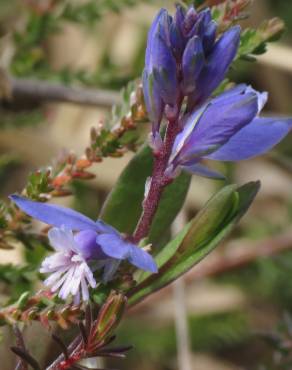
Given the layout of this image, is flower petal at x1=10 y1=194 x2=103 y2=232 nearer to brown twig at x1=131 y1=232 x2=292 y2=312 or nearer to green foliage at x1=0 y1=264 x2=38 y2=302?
green foliage at x1=0 y1=264 x2=38 y2=302

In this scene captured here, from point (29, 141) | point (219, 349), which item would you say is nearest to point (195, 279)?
point (219, 349)

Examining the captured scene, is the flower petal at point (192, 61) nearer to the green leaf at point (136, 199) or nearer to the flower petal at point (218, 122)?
the flower petal at point (218, 122)

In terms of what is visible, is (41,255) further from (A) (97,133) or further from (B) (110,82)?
(B) (110,82)

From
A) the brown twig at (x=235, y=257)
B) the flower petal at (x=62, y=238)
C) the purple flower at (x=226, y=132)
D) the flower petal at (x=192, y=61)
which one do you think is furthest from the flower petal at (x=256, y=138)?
the brown twig at (x=235, y=257)

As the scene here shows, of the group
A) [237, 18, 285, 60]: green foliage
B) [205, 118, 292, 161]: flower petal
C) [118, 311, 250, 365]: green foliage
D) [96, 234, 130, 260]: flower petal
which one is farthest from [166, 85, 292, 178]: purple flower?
[118, 311, 250, 365]: green foliage

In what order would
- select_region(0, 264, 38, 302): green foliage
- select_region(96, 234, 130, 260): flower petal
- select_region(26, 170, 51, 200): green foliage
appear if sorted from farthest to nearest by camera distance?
select_region(0, 264, 38, 302): green foliage, select_region(26, 170, 51, 200): green foliage, select_region(96, 234, 130, 260): flower petal
